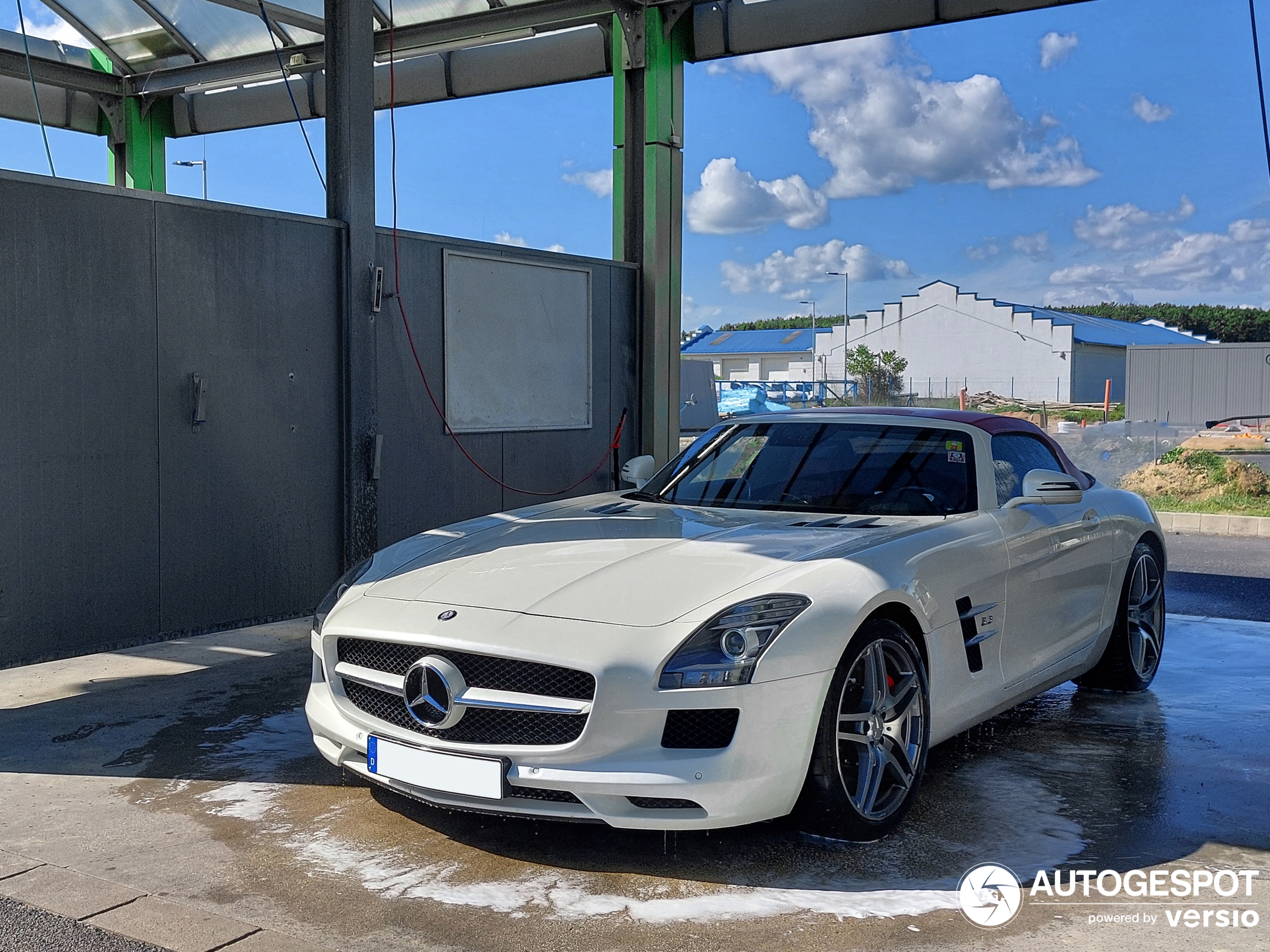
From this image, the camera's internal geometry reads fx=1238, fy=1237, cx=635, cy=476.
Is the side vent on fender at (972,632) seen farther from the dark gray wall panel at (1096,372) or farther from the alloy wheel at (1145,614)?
the dark gray wall panel at (1096,372)

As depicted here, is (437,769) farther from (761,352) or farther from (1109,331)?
(761,352)

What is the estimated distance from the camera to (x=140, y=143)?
48.8ft

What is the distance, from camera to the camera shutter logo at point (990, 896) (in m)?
3.34

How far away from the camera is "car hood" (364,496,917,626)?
3762 millimetres

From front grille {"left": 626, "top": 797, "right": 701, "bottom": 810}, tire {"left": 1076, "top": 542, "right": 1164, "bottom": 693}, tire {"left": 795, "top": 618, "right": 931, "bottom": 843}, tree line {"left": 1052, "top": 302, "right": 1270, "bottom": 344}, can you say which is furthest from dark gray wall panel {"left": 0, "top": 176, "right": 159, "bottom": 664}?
tree line {"left": 1052, "top": 302, "right": 1270, "bottom": 344}

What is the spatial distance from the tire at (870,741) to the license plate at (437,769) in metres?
0.94

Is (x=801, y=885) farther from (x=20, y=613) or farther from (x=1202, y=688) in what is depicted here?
(x=20, y=613)

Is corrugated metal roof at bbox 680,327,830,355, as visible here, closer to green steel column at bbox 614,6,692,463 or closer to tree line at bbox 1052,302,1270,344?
tree line at bbox 1052,302,1270,344

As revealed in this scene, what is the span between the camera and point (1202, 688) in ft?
20.0

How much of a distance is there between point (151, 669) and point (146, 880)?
331cm

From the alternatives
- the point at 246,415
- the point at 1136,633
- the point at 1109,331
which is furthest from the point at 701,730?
the point at 1109,331

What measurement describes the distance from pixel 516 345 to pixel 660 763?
19.7ft

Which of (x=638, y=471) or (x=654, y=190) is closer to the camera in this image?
(x=638, y=471)

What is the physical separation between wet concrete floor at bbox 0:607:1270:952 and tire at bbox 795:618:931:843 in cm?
11
